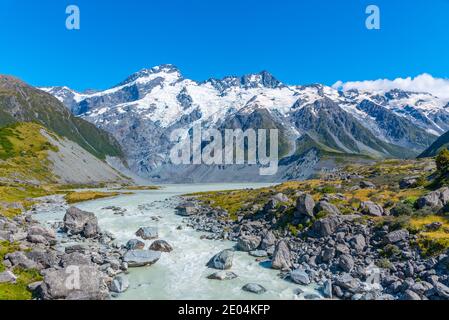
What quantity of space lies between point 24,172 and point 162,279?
487 ft

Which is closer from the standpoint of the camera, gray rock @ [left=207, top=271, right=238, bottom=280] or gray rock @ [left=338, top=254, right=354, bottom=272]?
gray rock @ [left=207, top=271, right=238, bottom=280]

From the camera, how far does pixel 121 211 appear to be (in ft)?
256

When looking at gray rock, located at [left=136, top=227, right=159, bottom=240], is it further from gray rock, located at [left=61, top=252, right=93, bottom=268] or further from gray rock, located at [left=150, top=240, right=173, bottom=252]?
gray rock, located at [left=61, top=252, right=93, bottom=268]

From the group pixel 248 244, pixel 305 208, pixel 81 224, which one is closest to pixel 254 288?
pixel 248 244

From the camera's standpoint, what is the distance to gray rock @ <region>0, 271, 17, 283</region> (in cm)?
3020

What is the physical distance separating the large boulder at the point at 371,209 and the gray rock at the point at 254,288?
22.9m

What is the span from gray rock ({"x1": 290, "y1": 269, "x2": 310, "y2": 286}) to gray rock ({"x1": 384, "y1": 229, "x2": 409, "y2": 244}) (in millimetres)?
10667

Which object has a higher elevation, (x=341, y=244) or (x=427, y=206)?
(x=427, y=206)

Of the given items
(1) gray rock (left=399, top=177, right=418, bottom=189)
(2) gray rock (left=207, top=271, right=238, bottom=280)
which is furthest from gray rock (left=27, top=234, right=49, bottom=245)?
(1) gray rock (left=399, top=177, right=418, bottom=189)

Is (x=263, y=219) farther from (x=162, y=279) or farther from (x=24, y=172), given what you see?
(x=24, y=172)

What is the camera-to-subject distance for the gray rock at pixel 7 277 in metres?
30.2
